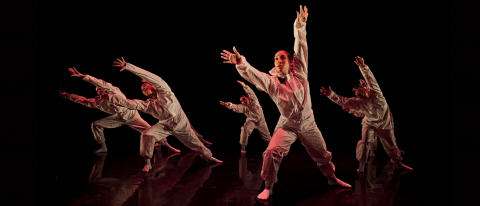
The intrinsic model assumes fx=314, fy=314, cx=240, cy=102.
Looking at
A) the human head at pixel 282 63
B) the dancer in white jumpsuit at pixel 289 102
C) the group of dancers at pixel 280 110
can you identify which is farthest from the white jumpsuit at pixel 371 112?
the human head at pixel 282 63

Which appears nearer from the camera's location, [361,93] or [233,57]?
[233,57]

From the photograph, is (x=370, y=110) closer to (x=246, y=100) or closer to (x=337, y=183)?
(x=337, y=183)

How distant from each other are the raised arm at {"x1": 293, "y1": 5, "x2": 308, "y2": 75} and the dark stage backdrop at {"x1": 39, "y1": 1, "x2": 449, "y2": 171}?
123 inches

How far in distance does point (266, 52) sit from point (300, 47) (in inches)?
162

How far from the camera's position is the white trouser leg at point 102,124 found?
5414 millimetres

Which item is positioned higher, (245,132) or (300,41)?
(300,41)

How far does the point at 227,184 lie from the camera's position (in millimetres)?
3441

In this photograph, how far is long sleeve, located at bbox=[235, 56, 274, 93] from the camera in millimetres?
2746

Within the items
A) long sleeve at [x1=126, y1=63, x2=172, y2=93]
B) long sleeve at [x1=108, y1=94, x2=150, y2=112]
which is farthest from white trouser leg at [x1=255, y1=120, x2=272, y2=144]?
long sleeve at [x1=108, y1=94, x2=150, y2=112]

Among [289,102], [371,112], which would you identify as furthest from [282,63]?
[371,112]

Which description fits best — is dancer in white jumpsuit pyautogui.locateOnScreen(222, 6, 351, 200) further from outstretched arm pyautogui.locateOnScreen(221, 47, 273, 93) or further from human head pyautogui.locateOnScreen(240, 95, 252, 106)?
human head pyautogui.locateOnScreen(240, 95, 252, 106)

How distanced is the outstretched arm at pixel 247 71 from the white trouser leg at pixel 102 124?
3396mm

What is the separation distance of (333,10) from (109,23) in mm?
4703

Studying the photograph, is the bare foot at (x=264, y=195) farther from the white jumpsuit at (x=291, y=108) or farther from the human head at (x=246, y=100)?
the human head at (x=246, y=100)
